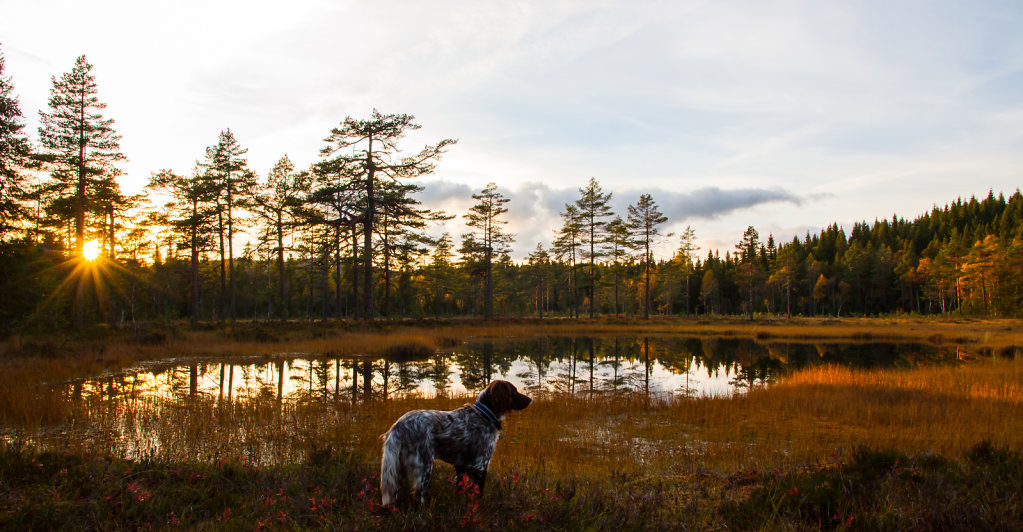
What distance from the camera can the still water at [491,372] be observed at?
1389 centimetres

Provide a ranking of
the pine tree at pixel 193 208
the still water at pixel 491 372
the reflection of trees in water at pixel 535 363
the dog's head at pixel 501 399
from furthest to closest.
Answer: the pine tree at pixel 193 208, the reflection of trees in water at pixel 535 363, the still water at pixel 491 372, the dog's head at pixel 501 399

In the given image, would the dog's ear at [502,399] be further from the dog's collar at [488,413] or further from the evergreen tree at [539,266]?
the evergreen tree at [539,266]

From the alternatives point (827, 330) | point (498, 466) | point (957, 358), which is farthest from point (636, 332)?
point (498, 466)

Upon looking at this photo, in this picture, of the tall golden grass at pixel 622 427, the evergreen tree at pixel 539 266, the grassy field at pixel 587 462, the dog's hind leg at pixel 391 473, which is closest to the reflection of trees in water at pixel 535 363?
the tall golden grass at pixel 622 427

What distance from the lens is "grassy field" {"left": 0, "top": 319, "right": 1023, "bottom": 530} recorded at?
4.32 metres

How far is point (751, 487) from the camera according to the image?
566 cm

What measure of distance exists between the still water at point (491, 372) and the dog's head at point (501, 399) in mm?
8583

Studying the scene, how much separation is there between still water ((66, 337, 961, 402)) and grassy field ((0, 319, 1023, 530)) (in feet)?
5.72

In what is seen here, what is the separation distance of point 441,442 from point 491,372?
14992 millimetres

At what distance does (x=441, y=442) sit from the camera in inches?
171

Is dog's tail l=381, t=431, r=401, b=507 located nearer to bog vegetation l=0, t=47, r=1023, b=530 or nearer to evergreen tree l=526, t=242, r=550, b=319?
bog vegetation l=0, t=47, r=1023, b=530

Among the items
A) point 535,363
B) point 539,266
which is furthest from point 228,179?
point 539,266

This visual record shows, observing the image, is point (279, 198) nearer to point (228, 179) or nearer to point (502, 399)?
point (228, 179)

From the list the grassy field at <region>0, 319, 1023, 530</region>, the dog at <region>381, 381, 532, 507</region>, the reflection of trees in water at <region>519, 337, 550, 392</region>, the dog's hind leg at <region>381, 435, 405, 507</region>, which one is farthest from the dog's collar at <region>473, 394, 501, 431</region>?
the reflection of trees in water at <region>519, 337, 550, 392</region>
